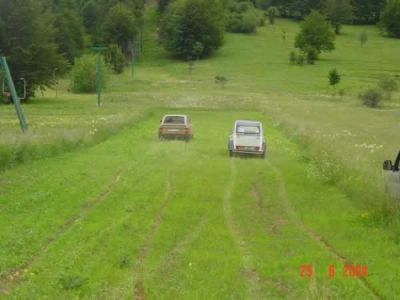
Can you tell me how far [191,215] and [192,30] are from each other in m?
114

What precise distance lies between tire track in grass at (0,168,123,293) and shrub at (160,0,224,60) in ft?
346

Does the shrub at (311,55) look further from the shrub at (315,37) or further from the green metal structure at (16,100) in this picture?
the green metal structure at (16,100)

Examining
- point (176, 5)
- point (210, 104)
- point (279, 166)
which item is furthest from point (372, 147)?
point (176, 5)

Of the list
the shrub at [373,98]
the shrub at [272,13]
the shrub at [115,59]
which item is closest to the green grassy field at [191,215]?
the shrub at [373,98]

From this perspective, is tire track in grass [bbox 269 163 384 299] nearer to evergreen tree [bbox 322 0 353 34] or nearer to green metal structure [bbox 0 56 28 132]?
green metal structure [bbox 0 56 28 132]

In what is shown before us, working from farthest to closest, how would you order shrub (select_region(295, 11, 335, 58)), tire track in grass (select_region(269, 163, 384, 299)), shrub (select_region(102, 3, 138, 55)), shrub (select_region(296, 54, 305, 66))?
shrub (select_region(102, 3, 138, 55)), shrub (select_region(295, 11, 335, 58)), shrub (select_region(296, 54, 305, 66)), tire track in grass (select_region(269, 163, 384, 299))

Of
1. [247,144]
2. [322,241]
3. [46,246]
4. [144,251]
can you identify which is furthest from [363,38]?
[46,246]

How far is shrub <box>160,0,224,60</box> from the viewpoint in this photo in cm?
12381

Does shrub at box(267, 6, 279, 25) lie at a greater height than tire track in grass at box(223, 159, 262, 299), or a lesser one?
lesser

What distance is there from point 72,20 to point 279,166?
103040mm

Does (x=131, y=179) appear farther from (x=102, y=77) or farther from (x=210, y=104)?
(x=102, y=77)

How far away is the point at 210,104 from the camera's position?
6194 centimetres

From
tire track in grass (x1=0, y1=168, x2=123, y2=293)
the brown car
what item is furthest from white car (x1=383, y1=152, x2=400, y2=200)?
the brown car

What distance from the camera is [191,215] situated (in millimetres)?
15797
